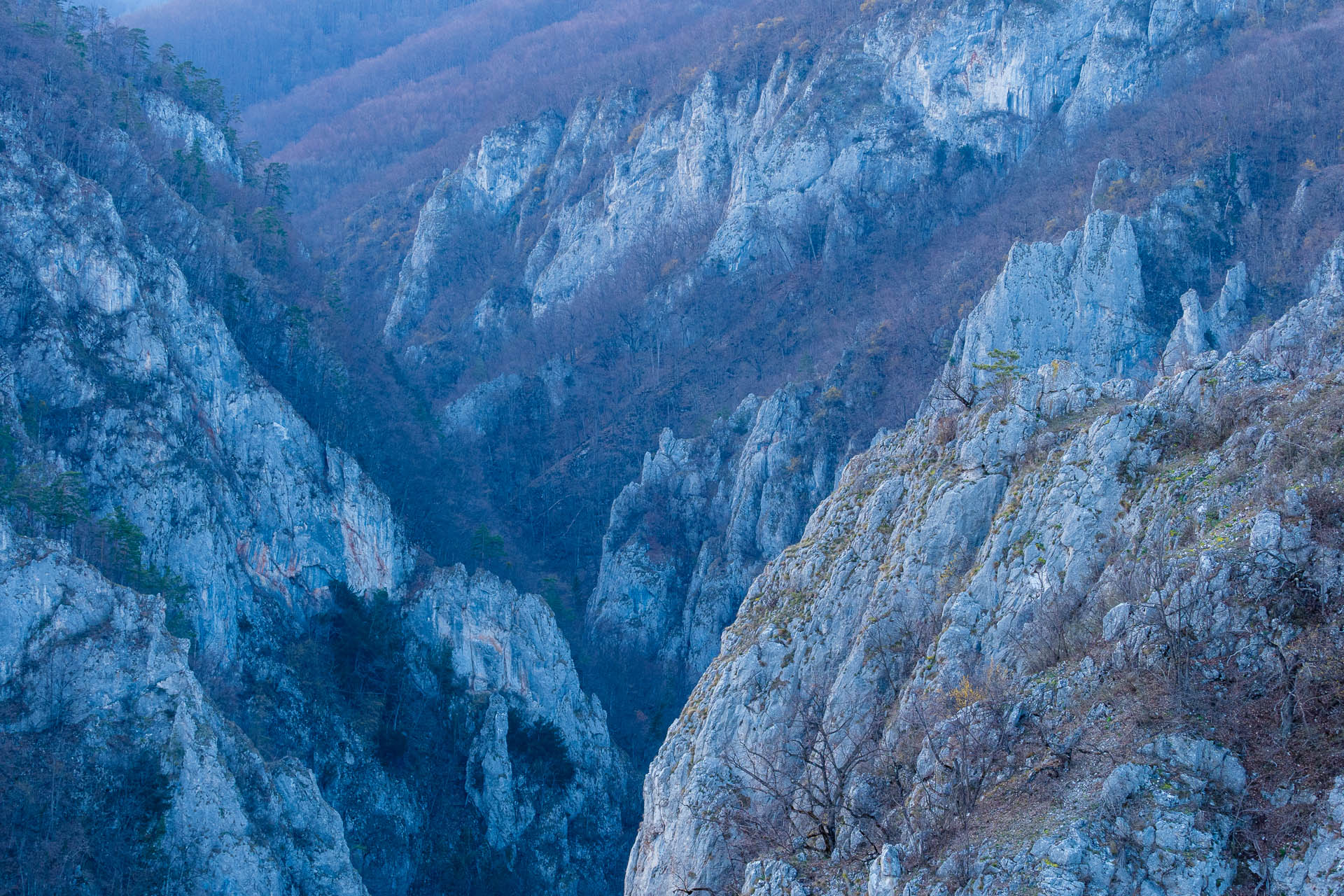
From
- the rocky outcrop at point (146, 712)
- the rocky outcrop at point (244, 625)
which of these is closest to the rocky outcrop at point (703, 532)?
the rocky outcrop at point (244, 625)

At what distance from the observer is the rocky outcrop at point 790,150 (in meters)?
75.0

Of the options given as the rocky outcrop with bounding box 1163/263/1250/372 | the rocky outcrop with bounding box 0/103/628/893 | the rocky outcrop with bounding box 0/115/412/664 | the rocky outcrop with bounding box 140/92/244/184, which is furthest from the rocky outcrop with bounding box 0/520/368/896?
the rocky outcrop with bounding box 1163/263/1250/372

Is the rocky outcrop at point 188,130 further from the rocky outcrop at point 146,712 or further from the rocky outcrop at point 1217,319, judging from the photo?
the rocky outcrop at point 1217,319

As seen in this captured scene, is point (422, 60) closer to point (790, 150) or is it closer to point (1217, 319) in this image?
point (790, 150)

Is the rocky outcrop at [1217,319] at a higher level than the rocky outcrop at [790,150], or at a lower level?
lower

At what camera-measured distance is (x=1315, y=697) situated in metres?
10.1

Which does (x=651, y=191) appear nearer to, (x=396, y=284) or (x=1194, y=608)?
(x=396, y=284)

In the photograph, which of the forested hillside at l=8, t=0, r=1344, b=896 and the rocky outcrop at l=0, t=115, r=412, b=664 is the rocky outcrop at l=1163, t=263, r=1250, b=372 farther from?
the rocky outcrop at l=0, t=115, r=412, b=664

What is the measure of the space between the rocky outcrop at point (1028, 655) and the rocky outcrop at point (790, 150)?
57.5 meters

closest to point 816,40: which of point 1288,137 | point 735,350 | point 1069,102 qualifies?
point 1069,102

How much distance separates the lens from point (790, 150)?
82312 millimetres

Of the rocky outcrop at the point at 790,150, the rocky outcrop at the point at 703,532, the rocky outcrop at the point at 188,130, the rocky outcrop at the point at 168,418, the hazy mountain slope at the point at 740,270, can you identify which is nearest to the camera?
the rocky outcrop at the point at 168,418

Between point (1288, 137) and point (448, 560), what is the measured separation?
51.7 metres

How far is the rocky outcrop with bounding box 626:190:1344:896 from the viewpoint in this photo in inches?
410
